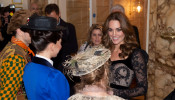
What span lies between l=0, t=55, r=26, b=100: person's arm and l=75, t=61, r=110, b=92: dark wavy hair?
614 millimetres

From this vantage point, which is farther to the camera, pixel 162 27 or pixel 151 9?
pixel 151 9

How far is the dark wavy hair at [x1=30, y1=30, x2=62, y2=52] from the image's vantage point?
69.1 inches

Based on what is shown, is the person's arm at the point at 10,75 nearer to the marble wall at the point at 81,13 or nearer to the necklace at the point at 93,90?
the necklace at the point at 93,90

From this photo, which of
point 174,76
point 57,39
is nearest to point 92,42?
point 174,76

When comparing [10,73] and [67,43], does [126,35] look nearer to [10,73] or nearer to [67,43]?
[10,73]

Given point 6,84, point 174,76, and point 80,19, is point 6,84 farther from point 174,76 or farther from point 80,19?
point 80,19

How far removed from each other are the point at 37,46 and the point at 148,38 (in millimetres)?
2754

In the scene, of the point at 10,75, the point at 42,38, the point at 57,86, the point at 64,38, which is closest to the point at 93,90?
the point at 57,86

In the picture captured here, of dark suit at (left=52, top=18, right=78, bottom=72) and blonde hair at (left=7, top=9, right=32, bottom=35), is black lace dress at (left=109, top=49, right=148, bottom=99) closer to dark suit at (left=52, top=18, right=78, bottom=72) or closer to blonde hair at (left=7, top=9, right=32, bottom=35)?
blonde hair at (left=7, top=9, right=32, bottom=35)

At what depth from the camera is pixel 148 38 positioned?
4.01 m

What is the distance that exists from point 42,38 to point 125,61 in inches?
38.9

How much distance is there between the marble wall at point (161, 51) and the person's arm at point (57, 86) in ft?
7.95

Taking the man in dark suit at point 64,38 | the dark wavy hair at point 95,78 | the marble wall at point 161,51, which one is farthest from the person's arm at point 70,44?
the dark wavy hair at point 95,78

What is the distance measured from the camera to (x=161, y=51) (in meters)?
Answer: 3.73
